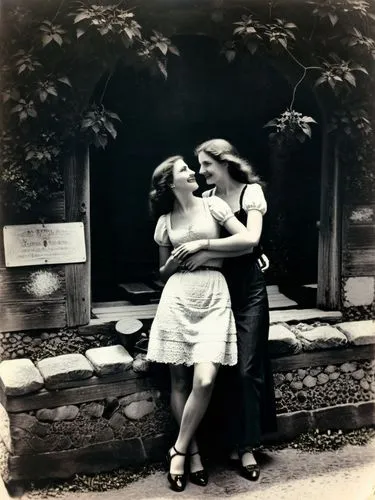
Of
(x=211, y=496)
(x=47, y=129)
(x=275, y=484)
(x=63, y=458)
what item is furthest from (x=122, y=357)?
(x=47, y=129)

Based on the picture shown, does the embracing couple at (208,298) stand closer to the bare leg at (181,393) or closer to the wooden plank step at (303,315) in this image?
the bare leg at (181,393)

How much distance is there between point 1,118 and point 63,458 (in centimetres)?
221

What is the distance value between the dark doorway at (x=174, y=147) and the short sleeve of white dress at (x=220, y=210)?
1.34m

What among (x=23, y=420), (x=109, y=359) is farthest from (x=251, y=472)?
(x=23, y=420)

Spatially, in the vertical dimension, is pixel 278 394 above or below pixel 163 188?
below

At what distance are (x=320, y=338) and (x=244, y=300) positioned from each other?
2.76ft

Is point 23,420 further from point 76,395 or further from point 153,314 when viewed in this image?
point 153,314

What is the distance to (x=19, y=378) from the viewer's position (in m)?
3.92

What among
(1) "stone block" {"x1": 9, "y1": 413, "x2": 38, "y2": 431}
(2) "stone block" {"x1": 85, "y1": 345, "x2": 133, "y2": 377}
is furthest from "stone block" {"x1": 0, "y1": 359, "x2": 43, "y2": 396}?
(2) "stone block" {"x1": 85, "y1": 345, "x2": 133, "y2": 377}

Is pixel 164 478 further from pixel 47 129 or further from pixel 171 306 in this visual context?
pixel 47 129

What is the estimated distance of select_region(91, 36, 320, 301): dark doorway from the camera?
5.38 meters

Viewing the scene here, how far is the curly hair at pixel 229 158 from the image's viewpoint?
4.17m

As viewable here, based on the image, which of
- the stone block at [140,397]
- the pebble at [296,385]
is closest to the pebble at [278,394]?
the pebble at [296,385]

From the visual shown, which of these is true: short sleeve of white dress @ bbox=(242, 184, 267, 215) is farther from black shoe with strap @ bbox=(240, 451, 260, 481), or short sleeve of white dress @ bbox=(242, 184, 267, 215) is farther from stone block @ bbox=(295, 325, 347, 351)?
black shoe with strap @ bbox=(240, 451, 260, 481)
